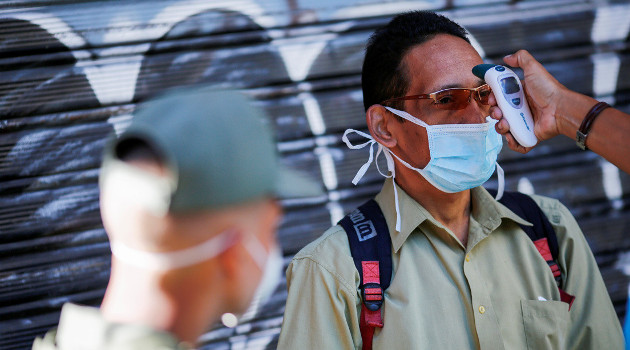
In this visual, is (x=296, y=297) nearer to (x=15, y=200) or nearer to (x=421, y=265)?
(x=421, y=265)

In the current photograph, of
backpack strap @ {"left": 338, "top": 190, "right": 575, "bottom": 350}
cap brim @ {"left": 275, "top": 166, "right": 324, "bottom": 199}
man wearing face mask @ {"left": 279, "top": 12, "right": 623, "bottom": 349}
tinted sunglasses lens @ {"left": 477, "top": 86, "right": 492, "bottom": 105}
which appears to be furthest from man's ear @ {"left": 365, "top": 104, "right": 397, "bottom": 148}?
cap brim @ {"left": 275, "top": 166, "right": 324, "bottom": 199}

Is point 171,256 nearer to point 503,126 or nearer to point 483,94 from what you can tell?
point 503,126

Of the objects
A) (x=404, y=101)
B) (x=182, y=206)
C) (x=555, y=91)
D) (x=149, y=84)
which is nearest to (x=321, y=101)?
(x=149, y=84)

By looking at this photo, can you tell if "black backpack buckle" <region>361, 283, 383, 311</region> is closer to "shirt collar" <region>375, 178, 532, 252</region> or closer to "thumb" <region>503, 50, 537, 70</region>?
"shirt collar" <region>375, 178, 532, 252</region>

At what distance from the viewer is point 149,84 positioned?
3.62m

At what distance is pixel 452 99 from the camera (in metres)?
2.51

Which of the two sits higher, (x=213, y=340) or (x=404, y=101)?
(x=404, y=101)

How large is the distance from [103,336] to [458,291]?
150 cm

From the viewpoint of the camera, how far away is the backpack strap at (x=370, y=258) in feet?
7.37

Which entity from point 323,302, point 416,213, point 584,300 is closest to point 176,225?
point 323,302

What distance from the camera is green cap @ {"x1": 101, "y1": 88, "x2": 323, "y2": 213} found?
3.89 ft

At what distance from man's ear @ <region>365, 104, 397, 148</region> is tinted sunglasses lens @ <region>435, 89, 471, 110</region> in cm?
23

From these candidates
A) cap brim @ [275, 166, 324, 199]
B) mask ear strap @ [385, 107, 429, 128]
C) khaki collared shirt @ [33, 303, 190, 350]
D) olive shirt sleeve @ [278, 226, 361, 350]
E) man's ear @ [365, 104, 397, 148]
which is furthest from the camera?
man's ear @ [365, 104, 397, 148]

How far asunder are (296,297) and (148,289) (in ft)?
3.82
